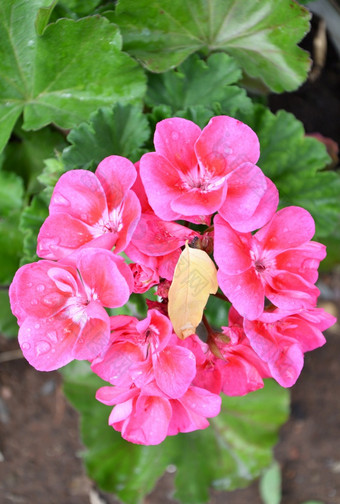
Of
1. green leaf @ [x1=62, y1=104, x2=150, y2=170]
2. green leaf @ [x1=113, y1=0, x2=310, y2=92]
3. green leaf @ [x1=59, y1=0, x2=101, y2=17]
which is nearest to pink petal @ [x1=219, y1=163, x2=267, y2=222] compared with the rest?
green leaf @ [x1=62, y1=104, x2=150, y2=170]

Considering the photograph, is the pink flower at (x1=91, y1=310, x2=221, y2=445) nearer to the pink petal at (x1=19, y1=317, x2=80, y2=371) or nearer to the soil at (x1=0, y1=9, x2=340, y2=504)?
the pink petal at (x1=19, y1=317, x2=80, y2=371)

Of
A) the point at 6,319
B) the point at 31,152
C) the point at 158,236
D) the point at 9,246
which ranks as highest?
the point at 158,236

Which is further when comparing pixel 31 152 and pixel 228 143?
pixel 31 152

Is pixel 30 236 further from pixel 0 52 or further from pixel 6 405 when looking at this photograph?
pixel 6 405

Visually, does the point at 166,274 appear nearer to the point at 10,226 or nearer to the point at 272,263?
the point at 272,263

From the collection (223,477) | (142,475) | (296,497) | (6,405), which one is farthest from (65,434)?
(296,497)

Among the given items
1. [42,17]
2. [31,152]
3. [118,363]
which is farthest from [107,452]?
[42,17]

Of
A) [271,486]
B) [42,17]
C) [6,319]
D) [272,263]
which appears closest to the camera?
[272,263]
